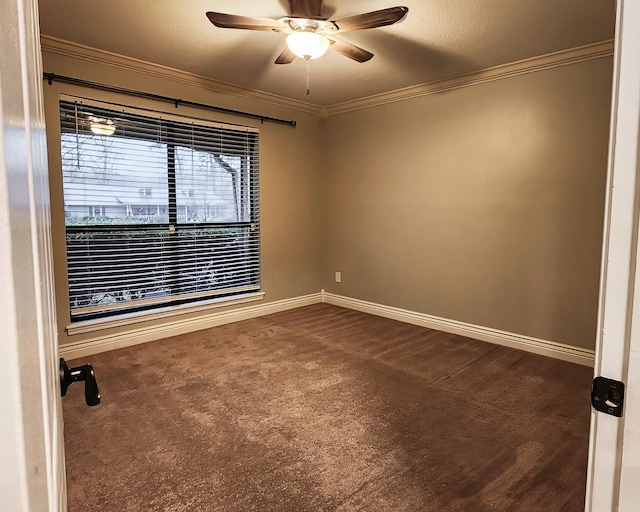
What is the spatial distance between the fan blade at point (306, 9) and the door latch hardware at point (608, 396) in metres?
2.31

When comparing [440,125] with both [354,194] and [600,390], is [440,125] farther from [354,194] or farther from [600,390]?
[600,390]

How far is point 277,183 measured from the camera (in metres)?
4.67

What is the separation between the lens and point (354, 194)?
15.8 ft

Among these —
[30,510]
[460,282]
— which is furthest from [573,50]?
[30,510]

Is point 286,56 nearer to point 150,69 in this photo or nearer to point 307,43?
point 307,43

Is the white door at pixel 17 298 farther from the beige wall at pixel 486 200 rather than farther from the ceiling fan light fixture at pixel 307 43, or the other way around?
the beige wall at pixel 486 200

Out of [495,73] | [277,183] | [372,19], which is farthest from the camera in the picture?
[277,183]

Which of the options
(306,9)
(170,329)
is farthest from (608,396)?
(170,329)

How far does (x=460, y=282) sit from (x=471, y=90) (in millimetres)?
1799

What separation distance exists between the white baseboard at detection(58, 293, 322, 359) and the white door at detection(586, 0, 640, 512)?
3.65m

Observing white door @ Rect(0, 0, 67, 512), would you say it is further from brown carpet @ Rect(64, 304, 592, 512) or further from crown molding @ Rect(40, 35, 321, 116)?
crown molding @ Rect(40, 35, 321, 116)

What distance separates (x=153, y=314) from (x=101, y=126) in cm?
170

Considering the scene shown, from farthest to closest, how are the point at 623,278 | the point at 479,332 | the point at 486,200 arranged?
1. the point at 479,332
2. the point at 486,200
3. the point at 623,278

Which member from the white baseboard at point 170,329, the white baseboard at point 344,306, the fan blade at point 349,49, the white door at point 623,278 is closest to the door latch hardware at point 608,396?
the white door at point 623,278
